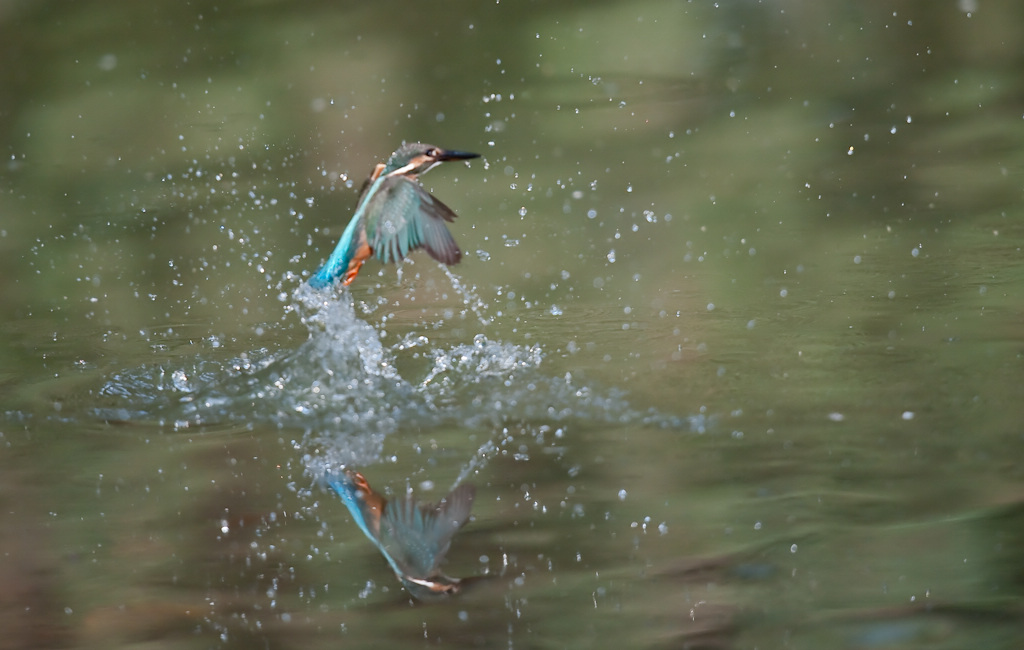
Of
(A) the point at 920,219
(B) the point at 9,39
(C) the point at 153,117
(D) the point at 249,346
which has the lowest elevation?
(D) the point at 249,346

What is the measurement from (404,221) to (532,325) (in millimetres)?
649

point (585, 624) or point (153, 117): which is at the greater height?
point (153, 117)

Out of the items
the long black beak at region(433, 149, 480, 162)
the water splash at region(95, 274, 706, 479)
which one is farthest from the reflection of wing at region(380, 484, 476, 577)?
the long black beak at region(433, 149, 480, 162)

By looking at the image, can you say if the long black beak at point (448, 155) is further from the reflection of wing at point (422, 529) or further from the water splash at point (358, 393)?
the reflection of wing at point (422, 529)

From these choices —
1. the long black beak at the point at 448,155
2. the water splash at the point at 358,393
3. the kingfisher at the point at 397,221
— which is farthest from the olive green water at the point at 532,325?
the long black beak at the point at 448,155

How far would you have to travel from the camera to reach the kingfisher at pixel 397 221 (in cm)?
307

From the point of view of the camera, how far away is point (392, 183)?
318 centimetres

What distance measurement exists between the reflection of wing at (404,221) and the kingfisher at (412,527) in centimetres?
61

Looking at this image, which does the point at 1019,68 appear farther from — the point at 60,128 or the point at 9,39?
the point at 9,39

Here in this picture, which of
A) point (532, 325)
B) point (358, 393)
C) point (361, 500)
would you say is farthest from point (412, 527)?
point (532, 325)

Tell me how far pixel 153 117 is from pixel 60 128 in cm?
43

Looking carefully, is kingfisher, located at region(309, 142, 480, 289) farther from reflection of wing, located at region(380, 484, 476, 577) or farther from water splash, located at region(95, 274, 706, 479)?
reflection of wing, located at region(380, 484, 476, 577)

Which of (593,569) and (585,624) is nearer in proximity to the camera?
(585,624)

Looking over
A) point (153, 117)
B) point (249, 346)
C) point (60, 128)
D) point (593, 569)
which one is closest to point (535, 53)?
point (153, 117)
